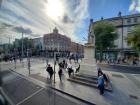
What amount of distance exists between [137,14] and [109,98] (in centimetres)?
307

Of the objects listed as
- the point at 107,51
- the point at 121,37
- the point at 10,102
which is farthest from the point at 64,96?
the point at 121,37

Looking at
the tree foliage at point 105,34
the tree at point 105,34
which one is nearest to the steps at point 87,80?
the tree at point 105,34

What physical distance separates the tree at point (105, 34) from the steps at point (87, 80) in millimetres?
1965

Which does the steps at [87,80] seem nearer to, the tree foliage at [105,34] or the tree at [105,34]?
the tree at [105,34]

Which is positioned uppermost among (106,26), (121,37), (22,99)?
(106,26)

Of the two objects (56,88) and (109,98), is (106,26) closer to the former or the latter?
(109,98)

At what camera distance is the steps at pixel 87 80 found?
576 centimetres

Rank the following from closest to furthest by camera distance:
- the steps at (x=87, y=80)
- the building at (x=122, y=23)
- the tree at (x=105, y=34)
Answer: the building at (x=122, y=23), the tree at (x=105, y=34), the steps at (x=87, y=80)

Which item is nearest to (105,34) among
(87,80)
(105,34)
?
(105,34)

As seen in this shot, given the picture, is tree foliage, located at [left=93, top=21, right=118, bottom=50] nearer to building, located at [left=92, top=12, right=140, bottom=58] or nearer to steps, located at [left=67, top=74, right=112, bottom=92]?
building, located at [left=92, top=12, right=140, bottom=58]

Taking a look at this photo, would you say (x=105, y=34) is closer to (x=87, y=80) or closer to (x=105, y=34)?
(x=105, y=34)

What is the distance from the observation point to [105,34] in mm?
4520

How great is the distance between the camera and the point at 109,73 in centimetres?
677

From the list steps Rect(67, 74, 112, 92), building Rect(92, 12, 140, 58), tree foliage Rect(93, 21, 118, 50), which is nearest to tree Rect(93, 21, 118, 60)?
tree foliage Rect(93, 21, 118, 50)
